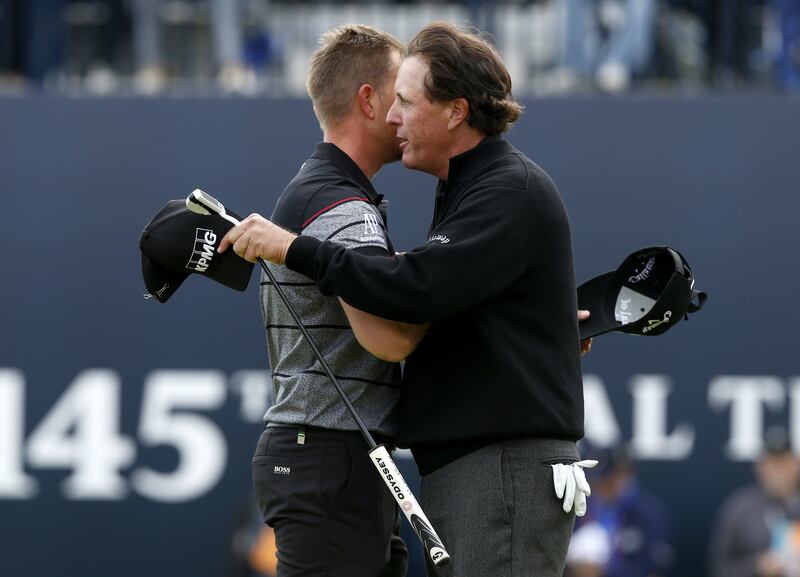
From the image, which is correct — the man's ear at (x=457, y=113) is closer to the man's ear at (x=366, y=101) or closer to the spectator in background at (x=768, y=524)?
the man's ear at (x=366, y=101)

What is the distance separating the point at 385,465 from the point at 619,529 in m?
4.62

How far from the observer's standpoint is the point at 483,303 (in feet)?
12.0

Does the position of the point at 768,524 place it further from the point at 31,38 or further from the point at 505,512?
the point at 31,38

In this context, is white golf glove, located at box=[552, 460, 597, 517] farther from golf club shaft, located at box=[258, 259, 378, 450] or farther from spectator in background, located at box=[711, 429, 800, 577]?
spectator in background, located at box=[711, 429, 800, 577]

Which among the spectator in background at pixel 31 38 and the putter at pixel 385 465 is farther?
the spectator in background at pixel 31 38

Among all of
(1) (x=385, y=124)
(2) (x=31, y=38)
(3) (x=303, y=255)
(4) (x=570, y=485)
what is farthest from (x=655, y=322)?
(2) (x=31, y=38)

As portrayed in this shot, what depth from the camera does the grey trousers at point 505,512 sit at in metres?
3.60

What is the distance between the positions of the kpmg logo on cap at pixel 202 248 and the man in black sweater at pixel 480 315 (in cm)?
5

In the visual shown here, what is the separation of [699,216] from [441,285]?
5.09 meters

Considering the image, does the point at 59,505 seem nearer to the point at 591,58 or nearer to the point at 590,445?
the point at 590,445

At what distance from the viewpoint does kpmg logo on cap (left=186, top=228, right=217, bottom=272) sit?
3.79 m

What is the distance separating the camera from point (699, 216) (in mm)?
8328

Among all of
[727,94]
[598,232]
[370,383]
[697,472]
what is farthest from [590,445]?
[370,383]

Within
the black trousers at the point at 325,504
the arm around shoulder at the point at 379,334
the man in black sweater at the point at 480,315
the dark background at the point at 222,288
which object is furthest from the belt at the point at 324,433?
the dark background at the point at 222,288
